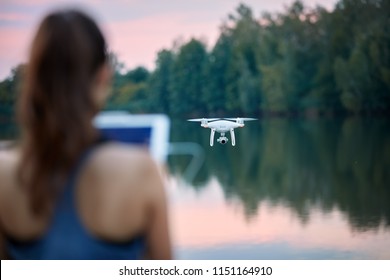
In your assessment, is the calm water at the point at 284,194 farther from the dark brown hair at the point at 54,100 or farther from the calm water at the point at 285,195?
the dark brown hair at the point at 54,100

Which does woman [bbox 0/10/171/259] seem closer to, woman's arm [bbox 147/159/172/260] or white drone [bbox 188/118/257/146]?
woman's arm [bbox 147/159/172/260]

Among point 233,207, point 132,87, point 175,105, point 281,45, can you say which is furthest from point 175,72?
point 281,45

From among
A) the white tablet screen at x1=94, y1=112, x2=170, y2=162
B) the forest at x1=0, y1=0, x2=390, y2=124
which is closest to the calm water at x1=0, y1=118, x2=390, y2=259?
the forest at x1=0, y1=0, x2=390, y2=124

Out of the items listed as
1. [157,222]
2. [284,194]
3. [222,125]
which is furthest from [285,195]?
[157,222]

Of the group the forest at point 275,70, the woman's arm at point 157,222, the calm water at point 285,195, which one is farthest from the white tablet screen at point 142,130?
the forest at point 275,70

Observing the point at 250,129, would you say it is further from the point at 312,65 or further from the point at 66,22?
the point at 66,22
